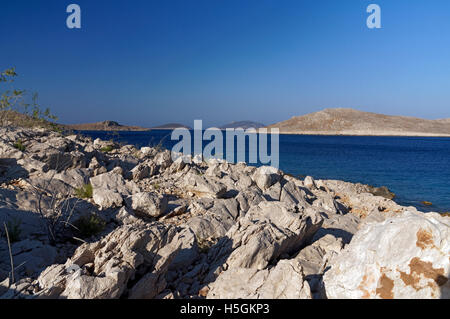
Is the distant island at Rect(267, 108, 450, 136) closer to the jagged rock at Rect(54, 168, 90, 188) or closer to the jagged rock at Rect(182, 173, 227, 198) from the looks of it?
the jagged rock at Rect(182, 173, 227, 198)

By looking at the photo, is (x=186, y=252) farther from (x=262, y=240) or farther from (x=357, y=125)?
(x=357, y=125)

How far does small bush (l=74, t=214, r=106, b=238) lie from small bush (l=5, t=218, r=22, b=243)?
1058 millimetres

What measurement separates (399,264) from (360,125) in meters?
145

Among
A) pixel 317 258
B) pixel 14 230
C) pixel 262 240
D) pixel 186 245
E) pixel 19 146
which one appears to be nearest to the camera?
pixel 262 240

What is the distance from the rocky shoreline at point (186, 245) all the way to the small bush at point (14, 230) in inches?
0.8

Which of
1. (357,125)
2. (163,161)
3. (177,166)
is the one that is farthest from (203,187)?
(357,125)

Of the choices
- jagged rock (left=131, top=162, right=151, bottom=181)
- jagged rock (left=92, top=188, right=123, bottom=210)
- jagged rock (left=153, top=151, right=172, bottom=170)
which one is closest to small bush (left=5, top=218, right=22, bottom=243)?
jagged rock (left=92, top=188, right=123, bottom=210)

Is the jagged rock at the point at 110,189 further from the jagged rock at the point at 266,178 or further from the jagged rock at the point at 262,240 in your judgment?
the jagged rock at the point at 266,178

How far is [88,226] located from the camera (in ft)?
20.1

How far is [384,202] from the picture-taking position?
42.6ft

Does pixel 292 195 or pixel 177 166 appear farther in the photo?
pixel 177 166
